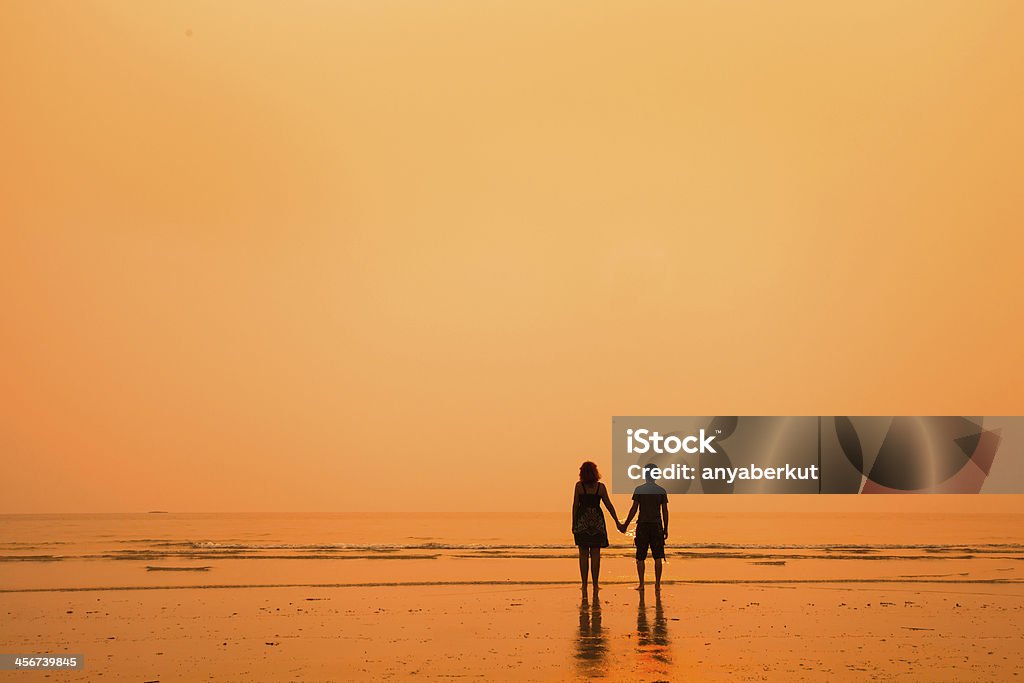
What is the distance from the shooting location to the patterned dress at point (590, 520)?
49.0 feet

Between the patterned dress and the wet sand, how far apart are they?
952 millimetres

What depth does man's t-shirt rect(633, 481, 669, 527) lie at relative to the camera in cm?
1545

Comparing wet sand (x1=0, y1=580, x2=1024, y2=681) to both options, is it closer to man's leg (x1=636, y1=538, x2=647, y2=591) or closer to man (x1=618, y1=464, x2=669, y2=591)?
man's leg (x1=636, y1=538, x2=647, y2=591)

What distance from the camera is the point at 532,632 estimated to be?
11.6m

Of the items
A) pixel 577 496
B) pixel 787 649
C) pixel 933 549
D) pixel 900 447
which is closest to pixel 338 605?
pixel 577 496

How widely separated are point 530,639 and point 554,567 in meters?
11.4

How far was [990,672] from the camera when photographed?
8.98m

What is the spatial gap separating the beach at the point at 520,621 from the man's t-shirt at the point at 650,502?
4.14 ft

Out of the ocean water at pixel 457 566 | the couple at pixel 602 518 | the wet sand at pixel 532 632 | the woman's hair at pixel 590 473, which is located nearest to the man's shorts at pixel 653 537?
the couple at pixel 602 518

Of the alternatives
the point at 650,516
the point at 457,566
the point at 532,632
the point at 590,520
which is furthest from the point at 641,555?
the point at 457,566

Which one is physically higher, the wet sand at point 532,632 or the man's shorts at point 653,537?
the man's shorts at point 653,537

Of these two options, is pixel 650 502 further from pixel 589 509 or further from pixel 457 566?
pixel 457 566

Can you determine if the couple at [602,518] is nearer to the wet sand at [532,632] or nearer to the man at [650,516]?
the man at [650,516]

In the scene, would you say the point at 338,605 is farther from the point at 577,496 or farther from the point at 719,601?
the point at 719,601
